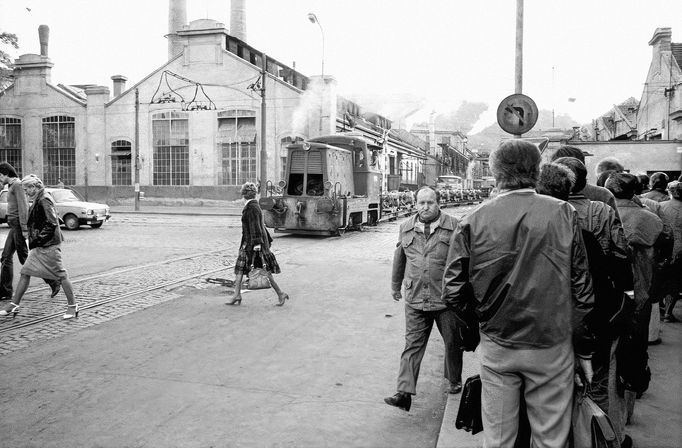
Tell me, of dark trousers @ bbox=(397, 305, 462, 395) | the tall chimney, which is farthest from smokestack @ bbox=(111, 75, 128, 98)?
dark trousers @ bbox=(397, 305, 462, 395)

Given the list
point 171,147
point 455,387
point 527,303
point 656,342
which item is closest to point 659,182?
point 656,342

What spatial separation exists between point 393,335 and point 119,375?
294 cm

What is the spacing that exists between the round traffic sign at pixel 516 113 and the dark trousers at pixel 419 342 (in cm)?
499

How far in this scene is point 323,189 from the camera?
18.9 meters

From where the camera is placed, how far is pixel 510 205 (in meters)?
2.85

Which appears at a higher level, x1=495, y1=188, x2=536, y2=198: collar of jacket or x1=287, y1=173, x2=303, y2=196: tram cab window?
x1=287, y1=173, x2=303, y2=196: tram cab window

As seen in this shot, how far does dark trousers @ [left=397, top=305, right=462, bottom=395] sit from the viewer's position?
4.48m

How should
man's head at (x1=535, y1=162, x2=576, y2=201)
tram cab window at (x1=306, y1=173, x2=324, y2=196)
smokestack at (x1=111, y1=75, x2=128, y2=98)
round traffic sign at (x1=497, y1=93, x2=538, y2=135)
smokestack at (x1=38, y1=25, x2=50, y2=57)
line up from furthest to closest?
smokestack at (x1=38, y1=25, x2=50, y2=57) < smokestack at (x1=111, y1=75, x2=128, y2=98) < tram cab window at (x1=306, y1=173, x2=324, y2=196) < round traffic sign at (x1=497, y1=93, x2=538, y2=135) < man's head at (x1=535, y1=162, x2=576, y2=201)

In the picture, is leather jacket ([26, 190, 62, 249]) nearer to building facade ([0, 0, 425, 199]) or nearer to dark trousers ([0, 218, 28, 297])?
dark trousers ([0, 218, 28, 297])

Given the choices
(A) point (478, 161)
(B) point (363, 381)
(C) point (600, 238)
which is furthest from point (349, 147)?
(A) point (478, 161)

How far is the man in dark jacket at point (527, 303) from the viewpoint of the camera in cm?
278

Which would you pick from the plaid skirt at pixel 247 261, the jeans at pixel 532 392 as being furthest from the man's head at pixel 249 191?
the jeans at pixel 532 392

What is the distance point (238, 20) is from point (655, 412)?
49.2m

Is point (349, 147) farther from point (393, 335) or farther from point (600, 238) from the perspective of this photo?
point (600, 238)
